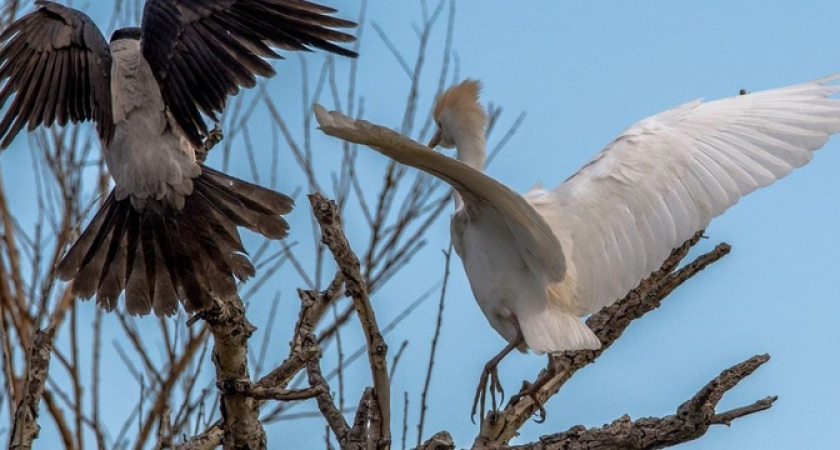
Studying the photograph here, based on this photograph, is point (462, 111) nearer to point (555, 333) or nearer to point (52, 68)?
point (555, 333)

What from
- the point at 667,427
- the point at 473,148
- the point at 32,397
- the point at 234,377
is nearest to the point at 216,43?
the point at 473,148

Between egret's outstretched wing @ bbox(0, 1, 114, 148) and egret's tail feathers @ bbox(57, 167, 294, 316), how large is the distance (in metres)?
0.45

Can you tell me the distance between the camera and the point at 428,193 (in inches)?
198

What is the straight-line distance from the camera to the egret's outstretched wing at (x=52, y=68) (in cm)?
470

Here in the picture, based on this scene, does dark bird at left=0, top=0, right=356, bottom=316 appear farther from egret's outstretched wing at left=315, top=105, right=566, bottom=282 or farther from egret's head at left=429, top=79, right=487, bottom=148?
egret's outstretched wing at left=315, top=105, right=566, bottom=282

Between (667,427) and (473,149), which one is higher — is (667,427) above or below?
below

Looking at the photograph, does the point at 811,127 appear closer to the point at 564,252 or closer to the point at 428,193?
the point at 564,252

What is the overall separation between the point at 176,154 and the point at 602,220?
5.26 ft

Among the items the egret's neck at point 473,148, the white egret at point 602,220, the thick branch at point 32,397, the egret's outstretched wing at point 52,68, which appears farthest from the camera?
the egret's outstretched wing at point 52,68

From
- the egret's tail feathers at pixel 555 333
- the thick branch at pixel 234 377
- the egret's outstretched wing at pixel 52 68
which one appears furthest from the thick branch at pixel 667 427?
the egret's outstretched wing at pixel 52 68

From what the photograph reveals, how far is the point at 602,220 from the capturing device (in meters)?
3.75

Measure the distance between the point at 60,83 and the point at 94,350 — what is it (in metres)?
1.04

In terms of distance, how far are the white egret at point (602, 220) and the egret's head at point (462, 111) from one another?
0.32 metres

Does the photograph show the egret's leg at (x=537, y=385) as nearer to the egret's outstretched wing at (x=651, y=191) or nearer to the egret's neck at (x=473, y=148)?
the egret's outstretched wing at (x=651, y=191)
